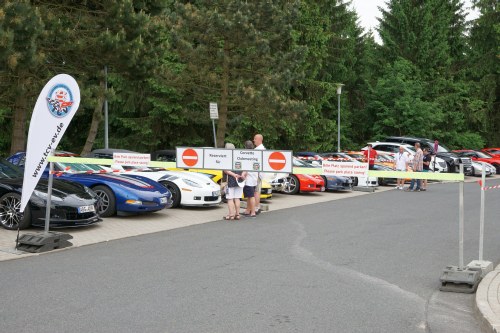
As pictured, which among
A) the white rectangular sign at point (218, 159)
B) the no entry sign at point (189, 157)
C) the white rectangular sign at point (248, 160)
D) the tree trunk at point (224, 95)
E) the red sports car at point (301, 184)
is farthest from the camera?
the tree trunk at point (224, 95)

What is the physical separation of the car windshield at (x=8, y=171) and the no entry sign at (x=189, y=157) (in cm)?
314

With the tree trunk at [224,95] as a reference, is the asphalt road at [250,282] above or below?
below

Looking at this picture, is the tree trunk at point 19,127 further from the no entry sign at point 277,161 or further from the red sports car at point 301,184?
the no entry sign at point 277,161

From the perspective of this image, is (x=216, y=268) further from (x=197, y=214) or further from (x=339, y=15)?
(x=339, y=15)

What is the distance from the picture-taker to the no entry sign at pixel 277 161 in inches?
431

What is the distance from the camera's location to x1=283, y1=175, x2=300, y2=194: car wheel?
19.7 metres

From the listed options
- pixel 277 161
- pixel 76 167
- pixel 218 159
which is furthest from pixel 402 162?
pixel 76 167

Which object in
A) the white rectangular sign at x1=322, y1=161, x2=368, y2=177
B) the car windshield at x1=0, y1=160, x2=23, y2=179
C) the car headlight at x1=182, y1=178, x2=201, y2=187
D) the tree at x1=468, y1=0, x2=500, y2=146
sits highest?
the tree at x1=468, y1=0, x2=500, y2=146

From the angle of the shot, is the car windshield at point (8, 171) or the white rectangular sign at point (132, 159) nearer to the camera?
the car windshield at point (8, 171)

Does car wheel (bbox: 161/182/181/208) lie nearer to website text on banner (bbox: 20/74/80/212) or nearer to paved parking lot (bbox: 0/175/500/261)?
paved parking lot (bbox: 0/175/500/261)

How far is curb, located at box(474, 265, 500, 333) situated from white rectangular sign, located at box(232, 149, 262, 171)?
5008 millimetres

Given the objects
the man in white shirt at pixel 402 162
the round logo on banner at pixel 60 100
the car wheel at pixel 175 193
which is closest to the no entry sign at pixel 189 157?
the car wheel at pixel 175 193

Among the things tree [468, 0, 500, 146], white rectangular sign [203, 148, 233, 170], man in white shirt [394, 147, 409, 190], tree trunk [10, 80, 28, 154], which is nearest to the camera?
white rectangular sign [203, 148, 233, 170]

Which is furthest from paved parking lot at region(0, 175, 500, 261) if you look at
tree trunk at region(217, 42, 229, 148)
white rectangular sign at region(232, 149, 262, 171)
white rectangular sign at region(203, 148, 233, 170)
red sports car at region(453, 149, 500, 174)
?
red sports car at region(453, 149, 500, 174)
